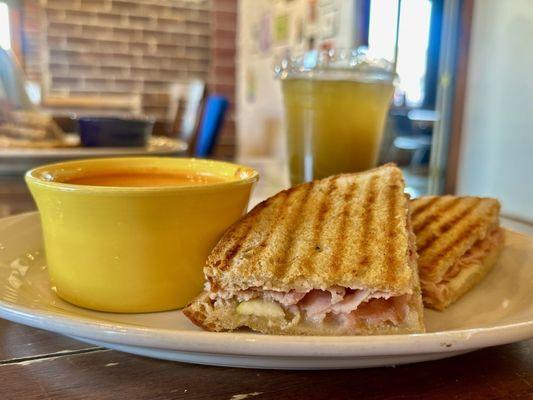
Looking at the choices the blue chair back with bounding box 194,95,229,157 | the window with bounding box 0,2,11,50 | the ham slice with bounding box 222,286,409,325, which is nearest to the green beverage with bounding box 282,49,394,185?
the ham slice with bounding box 222,286,409,325

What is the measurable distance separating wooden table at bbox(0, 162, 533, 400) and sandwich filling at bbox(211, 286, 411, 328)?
0.05m

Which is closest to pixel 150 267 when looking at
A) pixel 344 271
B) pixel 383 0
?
pixel 344 271

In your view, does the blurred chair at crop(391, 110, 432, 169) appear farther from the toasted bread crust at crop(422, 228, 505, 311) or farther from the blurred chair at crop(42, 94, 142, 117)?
the toasted bread crust at crop(422, 228, 505, 311)

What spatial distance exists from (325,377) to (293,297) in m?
0.09

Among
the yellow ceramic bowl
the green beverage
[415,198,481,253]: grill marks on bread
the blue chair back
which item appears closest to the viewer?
the yellow ceramic bowl

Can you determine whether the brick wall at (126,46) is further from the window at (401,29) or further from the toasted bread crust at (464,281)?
the toasted bread crust at (464,281)

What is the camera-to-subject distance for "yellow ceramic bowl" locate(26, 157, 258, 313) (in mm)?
595

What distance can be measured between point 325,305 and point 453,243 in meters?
0.29

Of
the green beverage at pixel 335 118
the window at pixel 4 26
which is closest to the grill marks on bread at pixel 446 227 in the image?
the green beverage at pixel 335 118

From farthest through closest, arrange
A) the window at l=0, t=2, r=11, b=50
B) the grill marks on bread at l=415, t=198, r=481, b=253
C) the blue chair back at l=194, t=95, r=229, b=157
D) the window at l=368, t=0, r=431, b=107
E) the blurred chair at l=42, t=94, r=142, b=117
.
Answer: the window at l=0, t=2, r=11, b=50 < the blurred chair at l=42, t=94, r=142, b=117 < the blue chair back at l=194, t=95, r=229, b=157 < the window at l=368, t=0, r=431, b=107 < the grill marks on bread at l=415, t=198, r=481, b=253

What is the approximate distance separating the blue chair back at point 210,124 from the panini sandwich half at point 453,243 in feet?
8.33

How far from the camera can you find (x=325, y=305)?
1.78 feet

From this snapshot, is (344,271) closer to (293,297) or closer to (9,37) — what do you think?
(293,297)

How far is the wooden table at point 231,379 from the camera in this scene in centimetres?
48
